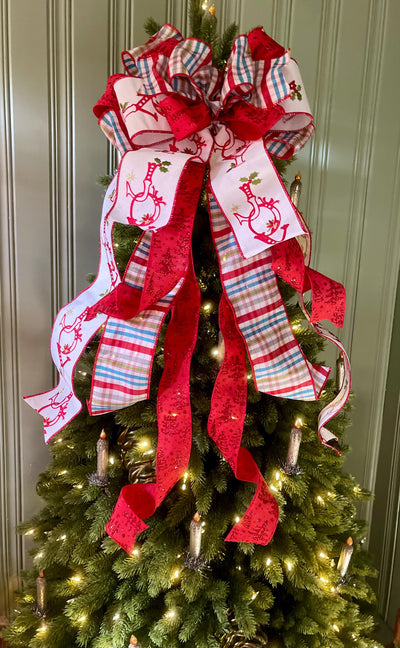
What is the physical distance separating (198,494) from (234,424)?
16cm

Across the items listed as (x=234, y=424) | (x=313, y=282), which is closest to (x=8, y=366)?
(x=234, y=424)

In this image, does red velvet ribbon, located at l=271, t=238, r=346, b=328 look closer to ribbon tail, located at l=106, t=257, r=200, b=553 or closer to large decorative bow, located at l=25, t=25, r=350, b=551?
large decorative bow, located at l=25, t=25, r=350, b=551

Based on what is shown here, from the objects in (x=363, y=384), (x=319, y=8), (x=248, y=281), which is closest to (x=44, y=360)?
(x=248, y=281)

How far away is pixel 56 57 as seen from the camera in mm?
1058

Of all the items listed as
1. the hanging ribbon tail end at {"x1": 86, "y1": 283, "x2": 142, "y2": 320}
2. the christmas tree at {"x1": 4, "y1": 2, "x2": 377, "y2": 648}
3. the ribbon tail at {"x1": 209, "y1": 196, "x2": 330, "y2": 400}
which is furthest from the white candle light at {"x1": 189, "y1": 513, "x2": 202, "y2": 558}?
the hanging ribbon tail end at {"x1": 86, "y1": 283, "x2": 142, "y2": 320}

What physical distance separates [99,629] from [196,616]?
0.21m

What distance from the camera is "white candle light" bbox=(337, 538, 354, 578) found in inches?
36.4

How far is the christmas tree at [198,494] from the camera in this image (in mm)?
750

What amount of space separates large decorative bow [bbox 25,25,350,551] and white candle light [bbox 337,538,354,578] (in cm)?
29

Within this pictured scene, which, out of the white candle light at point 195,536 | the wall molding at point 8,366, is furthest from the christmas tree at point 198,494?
the wall molding at point 8,366

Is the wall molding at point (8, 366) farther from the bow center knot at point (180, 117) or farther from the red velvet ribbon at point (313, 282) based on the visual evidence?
the red velvet ribbon at point (313, 282)

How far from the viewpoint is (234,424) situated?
0.75 m

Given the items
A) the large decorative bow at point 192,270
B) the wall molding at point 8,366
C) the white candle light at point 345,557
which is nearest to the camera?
the large decorative bow at point 192,270

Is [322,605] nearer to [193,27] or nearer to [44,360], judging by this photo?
[44,360]
